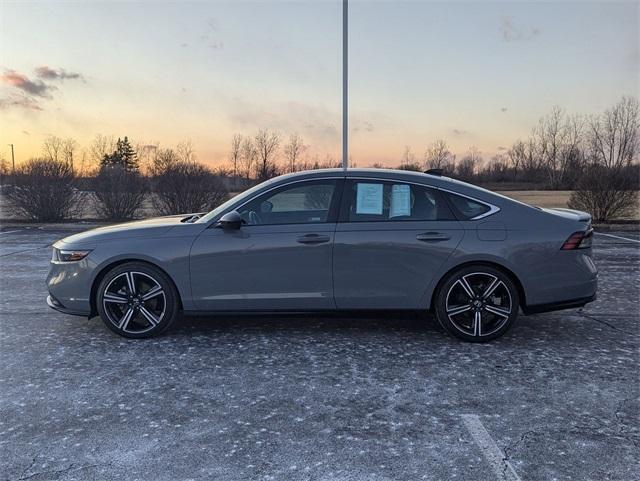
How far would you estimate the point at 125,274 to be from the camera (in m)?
4.72

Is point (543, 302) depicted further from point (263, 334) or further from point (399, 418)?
point (263, 334)

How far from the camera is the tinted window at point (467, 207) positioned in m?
4.71

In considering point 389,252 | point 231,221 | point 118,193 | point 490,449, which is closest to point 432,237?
point 389,252

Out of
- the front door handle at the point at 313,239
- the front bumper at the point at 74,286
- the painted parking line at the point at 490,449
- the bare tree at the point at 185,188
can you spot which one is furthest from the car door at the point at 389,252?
the bare tree at the point at 185,188

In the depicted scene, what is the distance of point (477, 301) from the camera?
4.64 m

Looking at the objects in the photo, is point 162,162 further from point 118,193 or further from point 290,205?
point 290,205

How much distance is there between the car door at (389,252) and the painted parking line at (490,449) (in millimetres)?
1533

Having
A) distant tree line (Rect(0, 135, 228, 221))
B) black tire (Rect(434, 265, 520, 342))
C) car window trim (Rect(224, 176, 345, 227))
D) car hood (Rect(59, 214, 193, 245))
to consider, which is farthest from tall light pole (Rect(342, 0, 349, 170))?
black tire (Rect(434, 265, 520, 342))

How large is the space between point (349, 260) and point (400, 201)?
0.74 metres

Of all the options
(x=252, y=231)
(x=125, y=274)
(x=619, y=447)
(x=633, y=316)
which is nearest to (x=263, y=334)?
(x=252, y=231)

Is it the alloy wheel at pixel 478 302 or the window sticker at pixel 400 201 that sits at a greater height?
the window sticker at pixel 400 201

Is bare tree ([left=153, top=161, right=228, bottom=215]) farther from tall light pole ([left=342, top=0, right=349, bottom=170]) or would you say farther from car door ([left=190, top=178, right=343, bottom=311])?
car door ([left=190, top=178, right=343, bottom=311])

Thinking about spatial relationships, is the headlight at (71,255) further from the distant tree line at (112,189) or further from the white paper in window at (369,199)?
the distant tree line at (112,189)

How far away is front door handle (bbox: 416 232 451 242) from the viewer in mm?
4613
